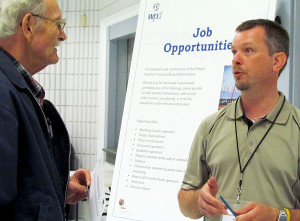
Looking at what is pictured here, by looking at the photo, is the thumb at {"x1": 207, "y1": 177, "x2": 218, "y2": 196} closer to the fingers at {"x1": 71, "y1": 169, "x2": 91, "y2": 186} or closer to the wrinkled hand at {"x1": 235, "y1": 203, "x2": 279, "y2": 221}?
the wrinkled hand at {"x1": 235, "y1": 203, "x2": 279, "y2": 221}

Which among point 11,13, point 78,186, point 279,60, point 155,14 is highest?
point 155,14

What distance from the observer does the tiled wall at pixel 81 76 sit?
5.24 meters

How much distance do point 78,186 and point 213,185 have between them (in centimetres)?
62

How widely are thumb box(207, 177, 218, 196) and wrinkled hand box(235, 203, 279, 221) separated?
112mm

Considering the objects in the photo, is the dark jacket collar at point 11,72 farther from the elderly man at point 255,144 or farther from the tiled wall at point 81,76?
the tiled wall at point 81,76

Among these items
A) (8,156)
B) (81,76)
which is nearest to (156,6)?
(8,156)

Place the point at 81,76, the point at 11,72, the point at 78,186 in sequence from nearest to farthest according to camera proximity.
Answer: the point at 11,72, the point at 78,186, the point at 81,76

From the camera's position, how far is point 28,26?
1288 millimetres

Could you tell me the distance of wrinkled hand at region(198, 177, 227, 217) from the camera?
4.04 feet

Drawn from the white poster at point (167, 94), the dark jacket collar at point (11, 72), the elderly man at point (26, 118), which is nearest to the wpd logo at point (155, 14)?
the white poster at point (167, 94)

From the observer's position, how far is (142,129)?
2059mm

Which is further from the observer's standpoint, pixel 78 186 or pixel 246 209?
pixel 78 186

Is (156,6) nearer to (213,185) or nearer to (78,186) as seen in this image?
(78,186)

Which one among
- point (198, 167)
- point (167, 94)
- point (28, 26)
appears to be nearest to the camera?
point (28, 26)
